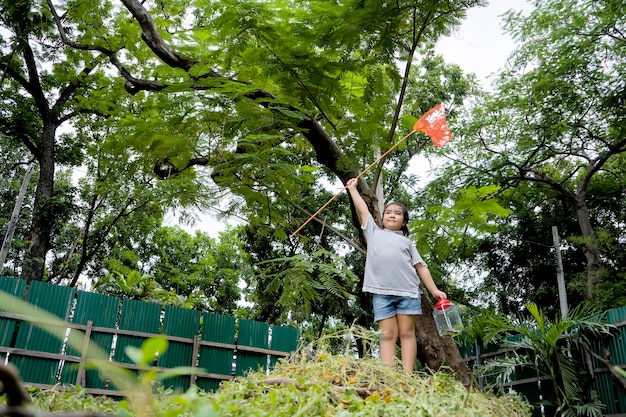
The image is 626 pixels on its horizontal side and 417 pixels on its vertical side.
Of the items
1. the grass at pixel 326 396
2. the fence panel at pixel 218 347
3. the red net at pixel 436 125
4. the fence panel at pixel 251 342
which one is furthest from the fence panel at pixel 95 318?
the red net at pixel 436 125

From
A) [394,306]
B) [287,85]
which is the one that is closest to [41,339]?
[287,85]

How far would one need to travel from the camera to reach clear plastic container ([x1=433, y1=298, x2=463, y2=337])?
3.76 m

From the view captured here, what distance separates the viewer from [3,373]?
376mm

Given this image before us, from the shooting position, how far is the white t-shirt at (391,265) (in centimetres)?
389

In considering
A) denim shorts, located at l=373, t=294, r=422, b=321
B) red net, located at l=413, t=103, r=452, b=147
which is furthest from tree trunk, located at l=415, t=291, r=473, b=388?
red net, located at l=413, t=103, r=452, b=147

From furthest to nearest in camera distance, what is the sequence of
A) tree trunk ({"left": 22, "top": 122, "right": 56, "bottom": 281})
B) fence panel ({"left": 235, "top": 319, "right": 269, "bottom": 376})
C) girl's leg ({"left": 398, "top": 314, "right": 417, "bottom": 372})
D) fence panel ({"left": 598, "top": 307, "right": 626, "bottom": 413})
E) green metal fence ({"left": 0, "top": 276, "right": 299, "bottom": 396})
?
tree trunk ({"left": 22, "top": 122, "right": 56, "bottom": 281}), fence panel ({"left": 235, "top": 319, "right": 269, "bottom": 376}), green metal fence ({"left": 0, "top": 276, "right": 299, "bottom": 396}), fence panel ({"left": 598, "top": 307, "right": 626, "bottom": 413}), girl's leg ({"left": 398, "top": 314, "right": 417, "bottom": 372})

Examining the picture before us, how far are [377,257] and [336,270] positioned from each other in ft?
3.15

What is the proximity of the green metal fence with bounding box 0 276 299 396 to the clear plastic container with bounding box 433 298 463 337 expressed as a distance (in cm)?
274

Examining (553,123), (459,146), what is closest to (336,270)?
(553,123)

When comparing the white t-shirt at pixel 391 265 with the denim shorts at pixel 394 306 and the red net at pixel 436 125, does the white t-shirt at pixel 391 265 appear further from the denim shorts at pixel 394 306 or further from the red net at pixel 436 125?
the red net at pixel 436 125

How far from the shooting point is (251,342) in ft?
25.2

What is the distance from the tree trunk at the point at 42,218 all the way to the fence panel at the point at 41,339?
6074 millimetres

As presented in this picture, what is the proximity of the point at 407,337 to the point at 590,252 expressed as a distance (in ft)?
27.1

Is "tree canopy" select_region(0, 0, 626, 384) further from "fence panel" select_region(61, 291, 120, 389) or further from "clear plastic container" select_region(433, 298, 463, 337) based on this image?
"fence panel" select_region(61, 291, 120, 389)
